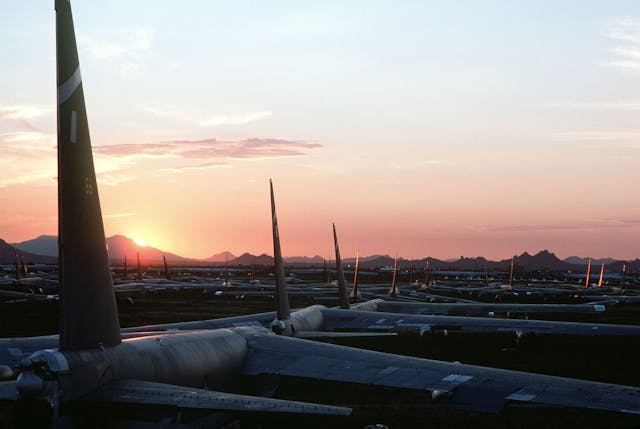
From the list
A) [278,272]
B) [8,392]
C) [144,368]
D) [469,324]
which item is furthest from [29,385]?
[469,324]

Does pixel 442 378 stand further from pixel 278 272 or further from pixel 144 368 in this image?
pixel 278 272

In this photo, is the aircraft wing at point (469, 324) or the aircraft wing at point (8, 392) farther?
the aircraft wing at point (469, 324)

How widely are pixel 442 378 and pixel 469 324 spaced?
20313mm

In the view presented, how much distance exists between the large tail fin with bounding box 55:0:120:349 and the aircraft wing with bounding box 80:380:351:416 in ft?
2.96

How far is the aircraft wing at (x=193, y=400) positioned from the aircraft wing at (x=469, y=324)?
987 inches

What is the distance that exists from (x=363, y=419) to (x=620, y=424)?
27.8 ft

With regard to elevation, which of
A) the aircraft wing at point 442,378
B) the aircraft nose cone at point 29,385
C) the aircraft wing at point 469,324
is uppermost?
the aircraft nose cone at point 29,385

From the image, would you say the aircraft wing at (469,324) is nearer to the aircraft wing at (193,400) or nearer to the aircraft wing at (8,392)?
the aircraft wing at (193,400)

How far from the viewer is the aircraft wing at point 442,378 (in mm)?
12749

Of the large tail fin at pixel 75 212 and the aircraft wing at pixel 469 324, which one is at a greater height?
the large tail fin at pixel 75 212

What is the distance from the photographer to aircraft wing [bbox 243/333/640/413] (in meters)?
12.7

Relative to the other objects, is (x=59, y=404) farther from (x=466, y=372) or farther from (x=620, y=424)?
(x=620, y=424)

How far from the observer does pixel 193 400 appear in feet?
33.6

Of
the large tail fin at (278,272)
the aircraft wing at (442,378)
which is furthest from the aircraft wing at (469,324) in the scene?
the aircraft wing at (442,378)
